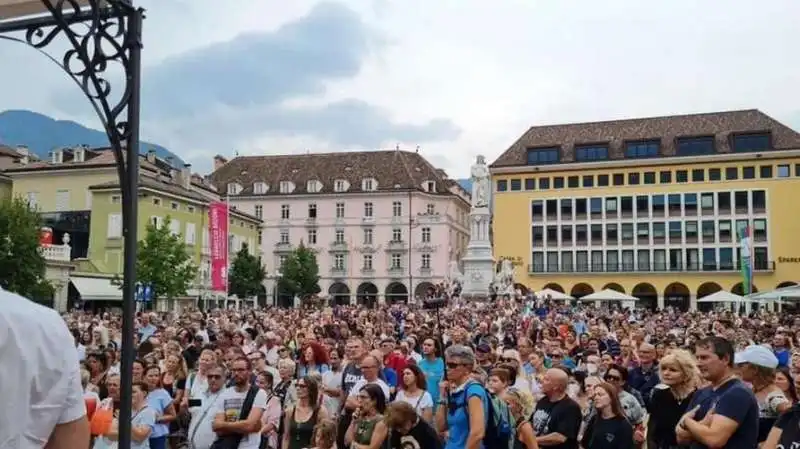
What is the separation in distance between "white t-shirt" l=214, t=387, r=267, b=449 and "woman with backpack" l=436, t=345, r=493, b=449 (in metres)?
1.80

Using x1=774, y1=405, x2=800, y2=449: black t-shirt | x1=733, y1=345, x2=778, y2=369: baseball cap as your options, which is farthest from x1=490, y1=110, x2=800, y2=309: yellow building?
x1=774, y1=405, x2=800, y2=449: black t-shirt

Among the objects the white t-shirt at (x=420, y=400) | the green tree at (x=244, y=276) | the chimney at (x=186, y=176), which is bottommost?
the white t-shirt at (x=420, y=400)

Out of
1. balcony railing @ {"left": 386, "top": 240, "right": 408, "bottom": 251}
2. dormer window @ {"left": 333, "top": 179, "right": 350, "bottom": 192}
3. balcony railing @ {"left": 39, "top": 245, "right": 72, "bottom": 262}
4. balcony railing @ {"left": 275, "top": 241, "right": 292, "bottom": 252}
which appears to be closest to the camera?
balcony railing @ {"left": 39, "top": 245, "right": 72, "bottom": 262}

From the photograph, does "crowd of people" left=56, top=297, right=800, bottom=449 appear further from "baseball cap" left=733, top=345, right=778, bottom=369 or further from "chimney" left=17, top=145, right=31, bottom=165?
"chimney" left=17, top=145, right=31, bottom=165

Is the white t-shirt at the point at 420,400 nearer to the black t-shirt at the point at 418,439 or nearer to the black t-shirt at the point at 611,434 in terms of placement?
the black t-shirt at the point at 418,439

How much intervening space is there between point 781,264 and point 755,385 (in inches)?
2765


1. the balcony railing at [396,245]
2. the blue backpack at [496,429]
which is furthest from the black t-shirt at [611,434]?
the balcony railing at [396,245]

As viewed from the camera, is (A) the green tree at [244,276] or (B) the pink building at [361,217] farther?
(B) the pink building at [361,217]

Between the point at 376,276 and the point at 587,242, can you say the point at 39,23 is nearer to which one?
the point at 587,242

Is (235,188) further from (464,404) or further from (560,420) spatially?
(464,404)

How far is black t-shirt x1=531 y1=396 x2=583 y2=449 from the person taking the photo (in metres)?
6.76

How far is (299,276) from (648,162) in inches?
1358

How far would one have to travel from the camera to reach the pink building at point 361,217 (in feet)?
281

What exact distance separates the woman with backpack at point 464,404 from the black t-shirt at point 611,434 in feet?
3.33
